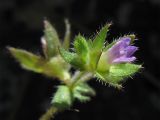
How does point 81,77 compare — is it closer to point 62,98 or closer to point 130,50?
point 62,98

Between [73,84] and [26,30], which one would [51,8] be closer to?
[26,30]

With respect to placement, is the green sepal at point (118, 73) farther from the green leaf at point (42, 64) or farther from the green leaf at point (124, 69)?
the green leaf at point (42, 64)

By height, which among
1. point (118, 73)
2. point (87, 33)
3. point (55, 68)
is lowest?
point (118, 73)

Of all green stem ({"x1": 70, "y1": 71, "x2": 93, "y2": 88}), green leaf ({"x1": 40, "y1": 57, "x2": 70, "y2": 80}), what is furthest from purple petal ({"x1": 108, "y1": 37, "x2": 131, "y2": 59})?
green leaf ({"x1": 40, "y1": 57, "x2": 70, "y2": 80})

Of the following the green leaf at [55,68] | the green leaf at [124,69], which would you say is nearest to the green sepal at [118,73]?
the green leaf at [124,69]

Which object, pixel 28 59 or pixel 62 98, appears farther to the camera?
pixel 28 59

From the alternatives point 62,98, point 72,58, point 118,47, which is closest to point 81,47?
point 72,58

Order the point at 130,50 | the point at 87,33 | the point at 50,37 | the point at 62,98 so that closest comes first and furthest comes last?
1. the point at 130,50
2. the point at 62,98
3. the point at 50,37
4. the point at 87,33
